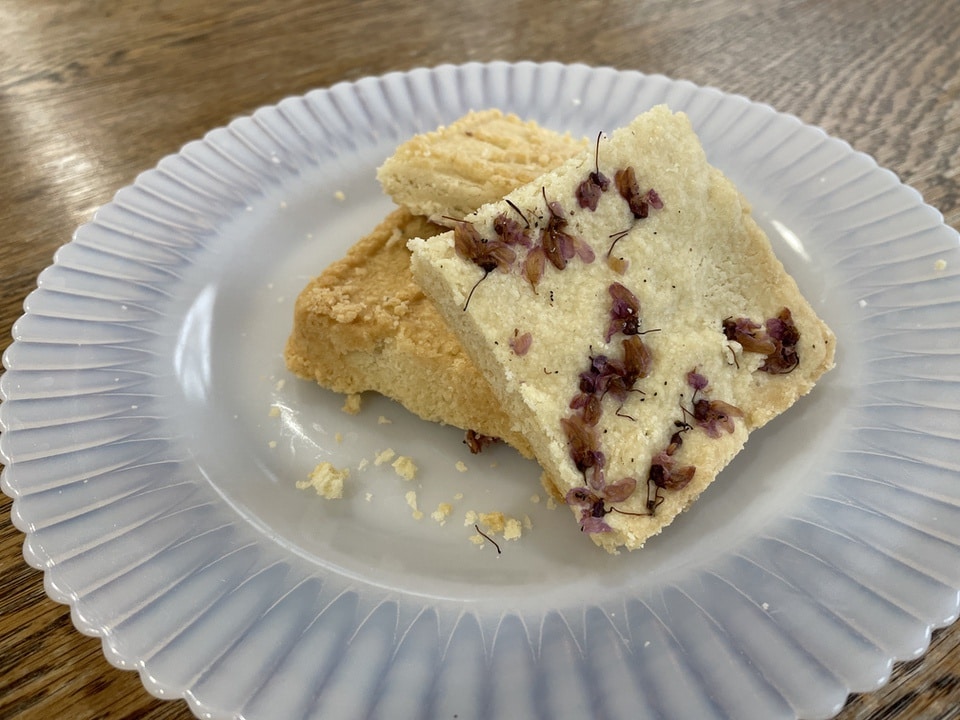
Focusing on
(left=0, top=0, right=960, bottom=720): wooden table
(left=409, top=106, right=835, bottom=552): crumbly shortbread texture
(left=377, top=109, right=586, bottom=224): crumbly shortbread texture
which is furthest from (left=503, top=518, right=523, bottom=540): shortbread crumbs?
(left=0, top=0, right=960, bottom=720): wooden table

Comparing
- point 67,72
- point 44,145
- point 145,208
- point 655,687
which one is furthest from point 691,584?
point 67,72

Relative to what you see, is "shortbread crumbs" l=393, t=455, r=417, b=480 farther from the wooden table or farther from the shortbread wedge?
the wooden table

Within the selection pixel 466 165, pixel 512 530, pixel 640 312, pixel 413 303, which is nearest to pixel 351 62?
pixel 466 165

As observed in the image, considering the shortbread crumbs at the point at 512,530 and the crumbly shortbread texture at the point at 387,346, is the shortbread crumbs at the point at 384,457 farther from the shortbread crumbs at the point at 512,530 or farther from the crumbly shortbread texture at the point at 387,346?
the shortbread crumbs at the point at 512,530

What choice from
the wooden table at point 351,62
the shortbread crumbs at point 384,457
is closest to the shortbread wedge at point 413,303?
the shortbread crumbs at point 384,457

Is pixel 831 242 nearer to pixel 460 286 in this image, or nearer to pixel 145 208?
pixel 460 286

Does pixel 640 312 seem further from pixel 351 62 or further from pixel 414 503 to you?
pixel 351 62

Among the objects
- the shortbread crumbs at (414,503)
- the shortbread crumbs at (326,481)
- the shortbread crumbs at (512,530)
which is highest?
the shortbread crumbs at (326,481)
